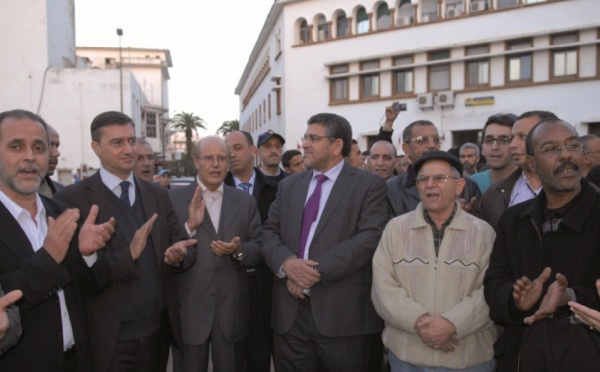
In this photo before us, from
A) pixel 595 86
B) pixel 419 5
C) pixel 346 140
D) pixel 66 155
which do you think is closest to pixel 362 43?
pixel 419 5

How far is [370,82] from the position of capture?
24484mm

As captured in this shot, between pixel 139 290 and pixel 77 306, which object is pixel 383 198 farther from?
pixel 77 306

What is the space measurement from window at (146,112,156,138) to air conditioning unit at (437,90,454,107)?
35.4m

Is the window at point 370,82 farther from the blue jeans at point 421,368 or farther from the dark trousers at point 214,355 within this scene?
the blue jeans at point 421,368

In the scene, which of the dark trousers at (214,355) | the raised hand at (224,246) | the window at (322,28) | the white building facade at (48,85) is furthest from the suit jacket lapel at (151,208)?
the white building facade at (48,85)

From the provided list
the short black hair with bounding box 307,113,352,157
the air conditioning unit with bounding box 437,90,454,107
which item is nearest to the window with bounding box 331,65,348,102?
the air conditioning unit with bounding box 437,90,454,107

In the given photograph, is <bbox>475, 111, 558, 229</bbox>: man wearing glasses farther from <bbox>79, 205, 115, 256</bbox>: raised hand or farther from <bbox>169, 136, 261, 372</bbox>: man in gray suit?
<bbox>79, 205, 115, 256</bbox>: raised hand

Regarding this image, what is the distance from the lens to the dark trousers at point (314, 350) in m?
3.80

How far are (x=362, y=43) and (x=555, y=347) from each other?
75.5 feet

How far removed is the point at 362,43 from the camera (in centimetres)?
2431

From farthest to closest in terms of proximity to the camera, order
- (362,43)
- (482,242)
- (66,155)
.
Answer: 1. (66,155)
2. (362,43)
3. (482,242)

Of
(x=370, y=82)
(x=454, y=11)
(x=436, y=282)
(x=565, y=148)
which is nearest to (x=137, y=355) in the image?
(x=436, y=282)

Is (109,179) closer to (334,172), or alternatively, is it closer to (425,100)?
(334,172)

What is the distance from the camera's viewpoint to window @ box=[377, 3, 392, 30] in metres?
24.2
